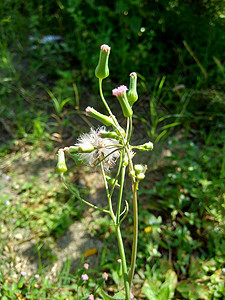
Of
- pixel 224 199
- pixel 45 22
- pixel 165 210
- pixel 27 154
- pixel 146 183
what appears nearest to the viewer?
pixel 224 199

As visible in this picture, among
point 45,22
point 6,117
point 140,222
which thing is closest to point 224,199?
point 140,222

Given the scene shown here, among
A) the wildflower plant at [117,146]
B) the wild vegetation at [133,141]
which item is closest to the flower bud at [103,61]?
the wildflower plant at [117,146]

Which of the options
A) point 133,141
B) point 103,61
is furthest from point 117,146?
point 133,141

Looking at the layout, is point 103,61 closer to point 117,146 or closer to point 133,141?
point 117,146

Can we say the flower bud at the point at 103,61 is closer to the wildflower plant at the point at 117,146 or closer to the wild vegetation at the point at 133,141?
the wildflower plant at the point at 117,146

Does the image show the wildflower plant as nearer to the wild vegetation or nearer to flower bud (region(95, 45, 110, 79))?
flower bud (region(95, 45, 110, 79))

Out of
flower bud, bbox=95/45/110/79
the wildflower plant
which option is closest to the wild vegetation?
the wildflower plant

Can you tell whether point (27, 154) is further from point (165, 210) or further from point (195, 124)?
point (195, 124)

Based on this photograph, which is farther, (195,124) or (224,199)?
(195,124)
